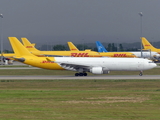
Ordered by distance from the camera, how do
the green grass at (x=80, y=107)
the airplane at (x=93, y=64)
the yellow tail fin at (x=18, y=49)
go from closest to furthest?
the green grass at (x=80, y=107) < the airplane at (x=93, y=64) < the yellow tail fin at (x=18, y=49)

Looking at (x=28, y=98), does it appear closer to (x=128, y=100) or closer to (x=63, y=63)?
(x=128, y=100)

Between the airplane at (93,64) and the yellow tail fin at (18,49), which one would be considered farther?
the yellow tail fin at (18,49)

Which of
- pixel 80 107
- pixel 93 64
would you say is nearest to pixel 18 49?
pixel 93 64

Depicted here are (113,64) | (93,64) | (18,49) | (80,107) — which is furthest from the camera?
(18,49)

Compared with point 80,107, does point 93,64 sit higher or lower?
higher

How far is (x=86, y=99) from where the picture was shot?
74.4 ft

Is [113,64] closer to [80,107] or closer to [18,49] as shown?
[18,49]

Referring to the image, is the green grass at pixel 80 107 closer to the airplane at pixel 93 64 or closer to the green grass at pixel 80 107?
the green grass at pixel 80 107

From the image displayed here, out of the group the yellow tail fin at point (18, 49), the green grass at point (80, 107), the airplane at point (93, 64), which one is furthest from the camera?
the yellow tail fin at point (18, 49)

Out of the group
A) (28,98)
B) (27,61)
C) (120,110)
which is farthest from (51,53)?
(120,110)

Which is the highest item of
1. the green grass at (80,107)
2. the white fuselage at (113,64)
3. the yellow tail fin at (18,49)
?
the yellow tail fin at (18,49)

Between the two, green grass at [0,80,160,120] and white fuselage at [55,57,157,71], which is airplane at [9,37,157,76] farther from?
green grass at [0,80,160,120]

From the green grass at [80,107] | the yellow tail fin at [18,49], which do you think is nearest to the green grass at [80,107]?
the green grass at [80,107]

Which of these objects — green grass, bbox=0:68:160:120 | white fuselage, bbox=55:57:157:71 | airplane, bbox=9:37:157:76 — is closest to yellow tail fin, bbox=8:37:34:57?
airplane, bbox=9:37:157:76
